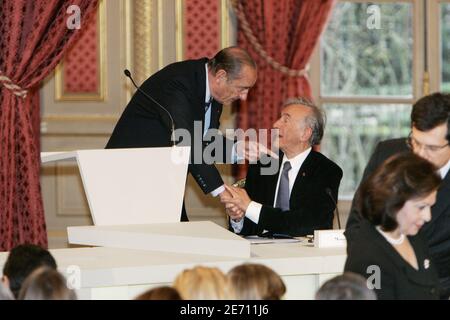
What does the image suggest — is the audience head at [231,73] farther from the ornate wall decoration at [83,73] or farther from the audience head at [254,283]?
the audience head at [254,283]

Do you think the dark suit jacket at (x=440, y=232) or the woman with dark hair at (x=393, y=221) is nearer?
the woman with dark hair at (x=393, y=221)

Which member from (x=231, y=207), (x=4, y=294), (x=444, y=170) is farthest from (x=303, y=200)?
(x=4, y=294)

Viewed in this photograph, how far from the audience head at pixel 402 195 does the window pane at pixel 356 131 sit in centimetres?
386

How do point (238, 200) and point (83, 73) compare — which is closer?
point (238, 200)

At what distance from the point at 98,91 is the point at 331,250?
3.01 metres

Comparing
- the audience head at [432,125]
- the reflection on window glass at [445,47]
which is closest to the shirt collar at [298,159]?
the audience head at [432,125]

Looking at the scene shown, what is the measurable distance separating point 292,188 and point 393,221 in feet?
6.25

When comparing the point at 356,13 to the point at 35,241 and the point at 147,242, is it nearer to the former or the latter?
the point at 35,241

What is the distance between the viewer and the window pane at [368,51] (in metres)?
7.15

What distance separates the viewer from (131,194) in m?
4.36

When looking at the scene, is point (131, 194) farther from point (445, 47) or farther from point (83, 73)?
point (445, 47)

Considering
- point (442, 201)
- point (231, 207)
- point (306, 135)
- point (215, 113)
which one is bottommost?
point (231, 207)

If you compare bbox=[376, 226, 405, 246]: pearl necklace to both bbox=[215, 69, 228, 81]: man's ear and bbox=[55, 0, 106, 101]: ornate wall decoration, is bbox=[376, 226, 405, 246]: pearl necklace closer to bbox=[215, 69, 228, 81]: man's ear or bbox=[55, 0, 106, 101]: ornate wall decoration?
bbox=[215, 69, 228, 81]: man's ear
